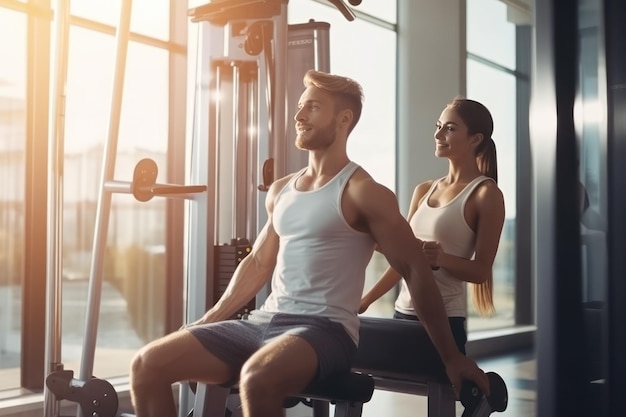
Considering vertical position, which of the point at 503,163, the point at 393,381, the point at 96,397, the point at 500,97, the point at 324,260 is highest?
the point at 500,97

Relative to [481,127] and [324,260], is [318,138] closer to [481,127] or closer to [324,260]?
[324,260]

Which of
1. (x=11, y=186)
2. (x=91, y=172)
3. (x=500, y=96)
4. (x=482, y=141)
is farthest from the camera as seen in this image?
(x=500, y=96)

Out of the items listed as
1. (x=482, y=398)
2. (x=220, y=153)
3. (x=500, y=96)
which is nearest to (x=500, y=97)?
(x=500, y=96)

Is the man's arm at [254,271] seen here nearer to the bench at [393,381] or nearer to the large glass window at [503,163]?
the bench at [393,381]

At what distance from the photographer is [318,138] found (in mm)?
2055

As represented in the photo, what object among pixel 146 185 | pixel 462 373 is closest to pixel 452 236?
pixel 462 373

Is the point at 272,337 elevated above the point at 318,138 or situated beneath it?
situated beneath

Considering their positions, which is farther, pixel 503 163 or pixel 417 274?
pixel 503 163

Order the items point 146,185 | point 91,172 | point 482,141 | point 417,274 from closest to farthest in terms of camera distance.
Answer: point 417,274, point 482,141, point 146,185, point 91,172

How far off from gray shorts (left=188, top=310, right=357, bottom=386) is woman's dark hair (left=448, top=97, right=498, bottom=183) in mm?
682

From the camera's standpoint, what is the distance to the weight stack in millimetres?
2688

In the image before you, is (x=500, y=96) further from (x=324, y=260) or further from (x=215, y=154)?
(x=324, y=260)

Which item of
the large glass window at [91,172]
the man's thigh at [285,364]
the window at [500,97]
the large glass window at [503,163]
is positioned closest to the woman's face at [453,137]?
the man's thigh at [285,364]

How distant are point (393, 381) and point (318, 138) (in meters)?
0.67
